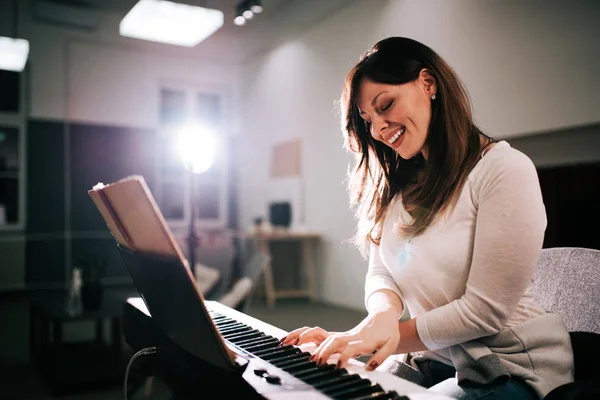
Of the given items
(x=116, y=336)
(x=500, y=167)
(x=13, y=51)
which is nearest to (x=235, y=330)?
(x=500, y=167)

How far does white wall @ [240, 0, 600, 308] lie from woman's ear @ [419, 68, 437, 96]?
1.36 ft

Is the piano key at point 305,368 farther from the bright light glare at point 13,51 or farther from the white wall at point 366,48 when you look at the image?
the bright light glare at point 13,51

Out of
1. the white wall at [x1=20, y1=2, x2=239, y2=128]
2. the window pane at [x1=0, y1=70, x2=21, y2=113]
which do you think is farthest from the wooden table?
the window pane at [x1=0, y1=70, x2=21, y2=113]

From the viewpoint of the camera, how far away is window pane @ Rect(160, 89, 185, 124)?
865cm

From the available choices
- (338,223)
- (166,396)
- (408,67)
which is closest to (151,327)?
(166,396)

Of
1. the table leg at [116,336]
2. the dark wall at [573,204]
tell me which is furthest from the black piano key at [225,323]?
the dark wall at [573,204]

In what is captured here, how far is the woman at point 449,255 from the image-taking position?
3.24ft

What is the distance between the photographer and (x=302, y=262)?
6.96 meters

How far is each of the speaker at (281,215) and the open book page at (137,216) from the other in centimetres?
610

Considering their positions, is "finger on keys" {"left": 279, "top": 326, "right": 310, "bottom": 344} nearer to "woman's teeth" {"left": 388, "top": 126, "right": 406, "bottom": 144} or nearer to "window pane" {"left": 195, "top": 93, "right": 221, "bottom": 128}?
"woman's teeth" {"left": 388, "top": 126, "right": 406, "bottom": 144}

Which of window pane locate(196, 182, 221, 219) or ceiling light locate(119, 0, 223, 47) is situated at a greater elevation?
ceiling light locate(119, 0, 223, 47)

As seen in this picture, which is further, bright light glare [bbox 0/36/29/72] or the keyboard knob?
bright light glare [bbox 0/36/29/72]

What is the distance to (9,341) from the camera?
447 centimetres

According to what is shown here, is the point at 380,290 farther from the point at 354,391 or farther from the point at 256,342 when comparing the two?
the point at 354,391
